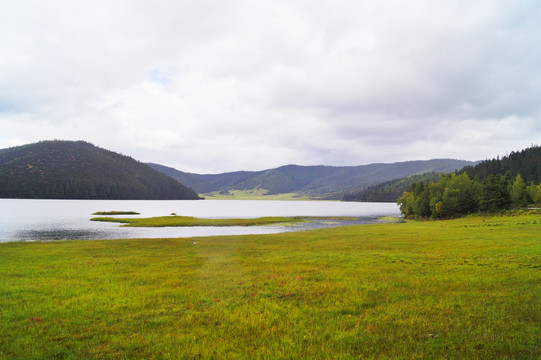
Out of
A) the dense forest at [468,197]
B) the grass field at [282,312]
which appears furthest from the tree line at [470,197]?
the grass field at [282,312]

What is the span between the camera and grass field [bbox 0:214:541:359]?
9.02m

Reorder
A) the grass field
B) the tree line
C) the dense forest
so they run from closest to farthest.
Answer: the grass field < the tree line < the dense forest

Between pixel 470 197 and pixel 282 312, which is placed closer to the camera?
pixel 282 312

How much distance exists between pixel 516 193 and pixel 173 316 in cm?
13132

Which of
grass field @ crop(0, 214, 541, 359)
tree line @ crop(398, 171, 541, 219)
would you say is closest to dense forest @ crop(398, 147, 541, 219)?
tree line @ crop(398, 171, 541, 219)

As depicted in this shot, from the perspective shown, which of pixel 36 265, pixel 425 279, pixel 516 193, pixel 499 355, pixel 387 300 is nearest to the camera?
pixel 499 355

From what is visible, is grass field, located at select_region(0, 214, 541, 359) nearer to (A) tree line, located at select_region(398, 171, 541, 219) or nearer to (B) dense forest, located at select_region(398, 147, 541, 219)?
(A) tree line, located at select_region(398, 171, 541, 219)

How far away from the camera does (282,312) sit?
40.2ft

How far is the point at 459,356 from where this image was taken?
8398 millimetres

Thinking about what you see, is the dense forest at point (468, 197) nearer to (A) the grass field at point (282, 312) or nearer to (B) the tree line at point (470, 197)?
(B) the tree line at point (470, 197)

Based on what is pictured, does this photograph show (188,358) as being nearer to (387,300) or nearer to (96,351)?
(96,351)

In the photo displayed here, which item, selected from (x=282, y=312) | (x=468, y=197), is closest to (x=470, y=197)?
(x=468, y=197)

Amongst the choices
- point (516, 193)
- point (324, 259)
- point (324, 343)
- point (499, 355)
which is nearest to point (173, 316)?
point (324, 343)

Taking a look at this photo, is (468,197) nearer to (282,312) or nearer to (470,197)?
(470,197)
